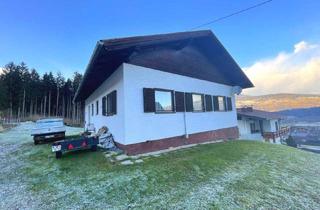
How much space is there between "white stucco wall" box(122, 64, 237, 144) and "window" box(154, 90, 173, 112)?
0.24 m

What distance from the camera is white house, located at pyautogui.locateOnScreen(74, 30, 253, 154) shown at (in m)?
7.47

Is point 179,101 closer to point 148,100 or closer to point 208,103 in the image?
point 148,100

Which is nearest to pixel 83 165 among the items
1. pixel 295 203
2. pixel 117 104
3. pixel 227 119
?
pixel 117 104

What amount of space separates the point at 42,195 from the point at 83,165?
2.04m

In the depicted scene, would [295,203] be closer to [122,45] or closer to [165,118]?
[165,118]

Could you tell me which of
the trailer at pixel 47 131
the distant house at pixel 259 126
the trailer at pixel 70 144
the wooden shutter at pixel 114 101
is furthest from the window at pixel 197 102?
the distant house at pixel 259 126

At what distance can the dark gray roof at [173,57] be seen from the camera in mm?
6773

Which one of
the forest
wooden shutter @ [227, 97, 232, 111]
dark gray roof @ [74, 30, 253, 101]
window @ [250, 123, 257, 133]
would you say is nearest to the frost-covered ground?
dark gray roof @ [74, 30, 253, 101]

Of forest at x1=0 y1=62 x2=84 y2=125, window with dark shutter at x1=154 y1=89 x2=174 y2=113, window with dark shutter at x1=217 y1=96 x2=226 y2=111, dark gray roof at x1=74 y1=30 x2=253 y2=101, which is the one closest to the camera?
dark gray roof at x1=74 y1=30 x2=253 y2=101

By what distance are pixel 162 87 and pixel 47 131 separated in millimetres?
8979

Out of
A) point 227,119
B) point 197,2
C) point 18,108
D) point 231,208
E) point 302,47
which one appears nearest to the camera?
point 231,208

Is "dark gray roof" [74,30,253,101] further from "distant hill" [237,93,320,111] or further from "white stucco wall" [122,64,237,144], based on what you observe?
"distant hill" [237,93,320,111]

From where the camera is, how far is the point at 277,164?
730 centimetres

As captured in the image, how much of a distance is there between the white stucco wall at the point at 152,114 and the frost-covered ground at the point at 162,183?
45.2 inches
